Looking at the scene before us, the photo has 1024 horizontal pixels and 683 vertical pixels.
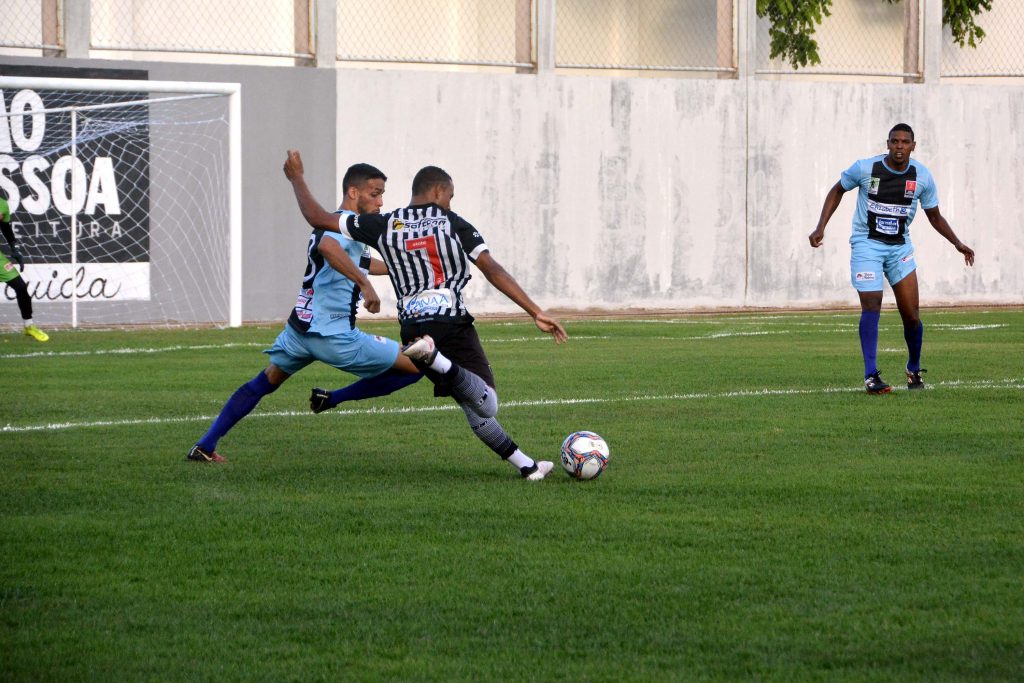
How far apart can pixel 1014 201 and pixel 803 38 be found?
4.71 meters

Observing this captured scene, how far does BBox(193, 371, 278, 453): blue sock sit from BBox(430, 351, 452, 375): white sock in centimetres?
127

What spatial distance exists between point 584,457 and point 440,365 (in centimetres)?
84

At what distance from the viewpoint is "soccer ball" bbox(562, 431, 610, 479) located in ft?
24.9

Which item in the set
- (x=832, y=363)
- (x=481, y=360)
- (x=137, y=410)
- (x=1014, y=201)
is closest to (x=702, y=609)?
(x=481, y=360)

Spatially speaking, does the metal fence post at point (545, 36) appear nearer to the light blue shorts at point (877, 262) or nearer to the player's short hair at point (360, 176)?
the light blue shorts at point (877, 262)

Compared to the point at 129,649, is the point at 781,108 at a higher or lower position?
higher

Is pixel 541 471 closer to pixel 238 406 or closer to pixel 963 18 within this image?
pixel 238 406

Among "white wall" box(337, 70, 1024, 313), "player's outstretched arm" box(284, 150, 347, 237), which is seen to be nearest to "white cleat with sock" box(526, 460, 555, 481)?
"player's outstretched arm" box(284, 150, 347, 237)

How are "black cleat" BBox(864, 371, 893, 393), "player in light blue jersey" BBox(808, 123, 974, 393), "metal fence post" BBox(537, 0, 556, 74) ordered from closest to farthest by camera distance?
"black cleat" BBox(864, 371, 893, 393), "player in light blue jersey" BBox(808, 123, 974, 393), "metal fence post" BBox(537, 0, 556, 74)

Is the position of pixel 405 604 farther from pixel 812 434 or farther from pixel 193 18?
pixel 193 18

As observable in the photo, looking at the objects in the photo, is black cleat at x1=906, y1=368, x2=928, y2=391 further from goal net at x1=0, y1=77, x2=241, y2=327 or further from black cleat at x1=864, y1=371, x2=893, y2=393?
goal net at x1=0, y1=77, x2=241, y2=327

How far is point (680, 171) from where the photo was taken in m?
24.8

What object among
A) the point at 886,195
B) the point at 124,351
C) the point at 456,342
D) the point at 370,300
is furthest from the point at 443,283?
the point at 124,351

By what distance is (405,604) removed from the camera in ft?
16.7
